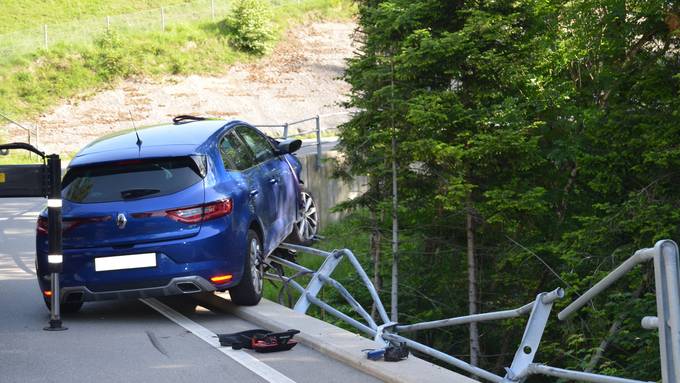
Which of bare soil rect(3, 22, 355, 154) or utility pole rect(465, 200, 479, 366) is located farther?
bare soil rect(3, 22, 355, 154)

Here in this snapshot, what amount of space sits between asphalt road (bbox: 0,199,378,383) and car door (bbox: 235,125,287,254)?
1.10 metres

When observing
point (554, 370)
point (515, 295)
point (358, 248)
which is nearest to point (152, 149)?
point (554, 370)

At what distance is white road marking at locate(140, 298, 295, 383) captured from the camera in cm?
751

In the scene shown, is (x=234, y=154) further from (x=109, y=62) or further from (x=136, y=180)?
(x=109, y=62)

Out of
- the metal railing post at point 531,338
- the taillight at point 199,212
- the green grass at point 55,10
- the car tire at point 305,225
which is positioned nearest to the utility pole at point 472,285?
the car tire at point 305,225

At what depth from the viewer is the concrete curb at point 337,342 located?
709 cm

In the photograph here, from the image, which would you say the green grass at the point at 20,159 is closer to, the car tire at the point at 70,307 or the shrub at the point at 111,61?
the shrub at the point at 111,61

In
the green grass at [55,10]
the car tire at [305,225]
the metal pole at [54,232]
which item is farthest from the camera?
the green grass at [55,10]

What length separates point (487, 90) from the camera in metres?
Answer: 14.4

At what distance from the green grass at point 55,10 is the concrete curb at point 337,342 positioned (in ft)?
154

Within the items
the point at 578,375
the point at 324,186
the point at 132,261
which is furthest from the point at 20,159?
the point at 578,375

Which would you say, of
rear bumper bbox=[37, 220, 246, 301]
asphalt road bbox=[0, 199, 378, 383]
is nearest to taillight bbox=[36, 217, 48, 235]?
rear bumper bbox=[37, 220, 246, 301]

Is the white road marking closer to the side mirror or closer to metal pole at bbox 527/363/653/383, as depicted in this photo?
metal pole at bbox 527/363/653/383

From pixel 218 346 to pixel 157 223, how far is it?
4.98 feet
